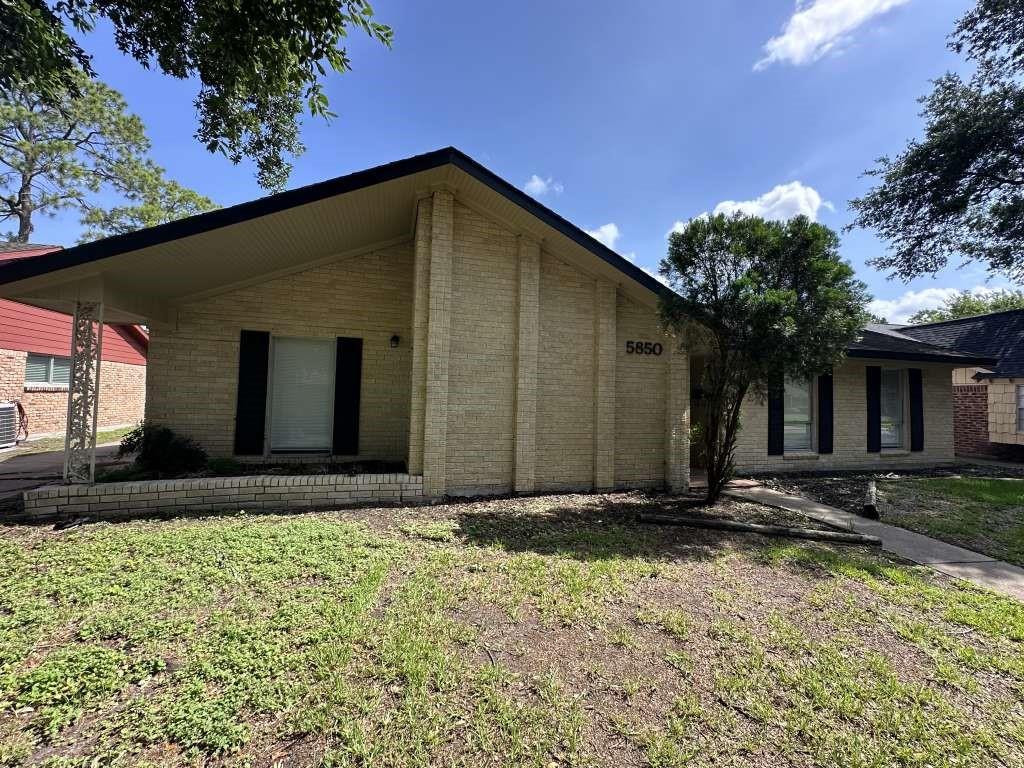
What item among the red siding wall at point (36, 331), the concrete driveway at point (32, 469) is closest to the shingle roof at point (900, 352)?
the concrete driveway at point (32, 469)

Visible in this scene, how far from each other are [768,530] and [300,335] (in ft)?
26.8

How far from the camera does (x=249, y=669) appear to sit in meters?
2.56

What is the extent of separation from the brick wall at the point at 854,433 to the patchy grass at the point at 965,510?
1.10m

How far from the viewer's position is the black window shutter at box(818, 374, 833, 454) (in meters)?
9.71

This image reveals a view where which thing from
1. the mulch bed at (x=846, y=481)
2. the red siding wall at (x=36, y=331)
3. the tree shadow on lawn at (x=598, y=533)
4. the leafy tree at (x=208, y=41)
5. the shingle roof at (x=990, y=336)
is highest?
the leafy tree at (x=208, y=41)

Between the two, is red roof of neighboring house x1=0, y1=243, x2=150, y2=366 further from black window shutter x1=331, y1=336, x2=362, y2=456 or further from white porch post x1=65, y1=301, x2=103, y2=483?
black window shutter x1=331, y1=336, x2=362, y2=456

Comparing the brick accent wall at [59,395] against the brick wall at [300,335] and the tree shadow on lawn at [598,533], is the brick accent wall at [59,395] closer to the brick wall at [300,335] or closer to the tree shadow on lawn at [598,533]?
the brick wall at [300,335]

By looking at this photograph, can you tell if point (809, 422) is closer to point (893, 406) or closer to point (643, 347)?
point (893, 406)

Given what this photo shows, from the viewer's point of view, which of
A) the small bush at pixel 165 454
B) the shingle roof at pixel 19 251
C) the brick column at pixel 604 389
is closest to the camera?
the small bush at pixel 165 454

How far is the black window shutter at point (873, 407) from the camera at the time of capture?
10097mm

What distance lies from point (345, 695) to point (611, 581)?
2.47 m

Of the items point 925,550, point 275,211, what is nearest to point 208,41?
point 275,211

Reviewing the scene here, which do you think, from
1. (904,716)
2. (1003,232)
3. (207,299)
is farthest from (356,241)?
(1003,232)

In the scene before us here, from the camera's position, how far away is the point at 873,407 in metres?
10.1
